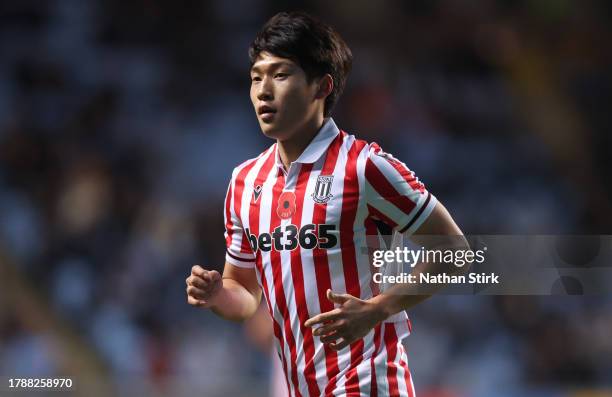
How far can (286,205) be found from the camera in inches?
112

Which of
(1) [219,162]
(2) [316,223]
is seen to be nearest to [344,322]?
(2) [316,223]

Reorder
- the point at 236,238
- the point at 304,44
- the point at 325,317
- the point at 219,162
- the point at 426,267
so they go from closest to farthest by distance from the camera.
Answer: the point at 325,317 → the point at 426,267 → the point at 304,44 → the point at 236,238 → the point at 219,162

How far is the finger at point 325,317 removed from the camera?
8.22 feet

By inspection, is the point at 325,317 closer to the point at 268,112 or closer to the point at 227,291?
the point at 227,291

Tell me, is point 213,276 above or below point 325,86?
below

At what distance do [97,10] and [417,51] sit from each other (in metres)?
2.77

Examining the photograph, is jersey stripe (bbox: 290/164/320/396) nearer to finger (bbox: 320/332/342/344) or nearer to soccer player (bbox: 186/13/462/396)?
soccer player (bbox: 186/13/462/396)

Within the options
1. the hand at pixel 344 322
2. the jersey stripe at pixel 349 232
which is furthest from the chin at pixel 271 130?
the hand at pixel 344 322

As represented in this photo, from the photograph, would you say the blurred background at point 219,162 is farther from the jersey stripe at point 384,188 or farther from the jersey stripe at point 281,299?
the jersey stripe at point 384,188

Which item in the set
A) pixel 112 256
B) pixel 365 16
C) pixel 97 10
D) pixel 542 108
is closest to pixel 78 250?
pixel 112 256

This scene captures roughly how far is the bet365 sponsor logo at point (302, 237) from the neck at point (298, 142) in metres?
0.22

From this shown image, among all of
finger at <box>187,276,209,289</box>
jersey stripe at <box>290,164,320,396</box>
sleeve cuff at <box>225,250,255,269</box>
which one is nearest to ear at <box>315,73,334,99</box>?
jersey stripe at <box>290,164,320,396</box>

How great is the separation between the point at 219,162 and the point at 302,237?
4.86 meters

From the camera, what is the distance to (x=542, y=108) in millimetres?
8367
